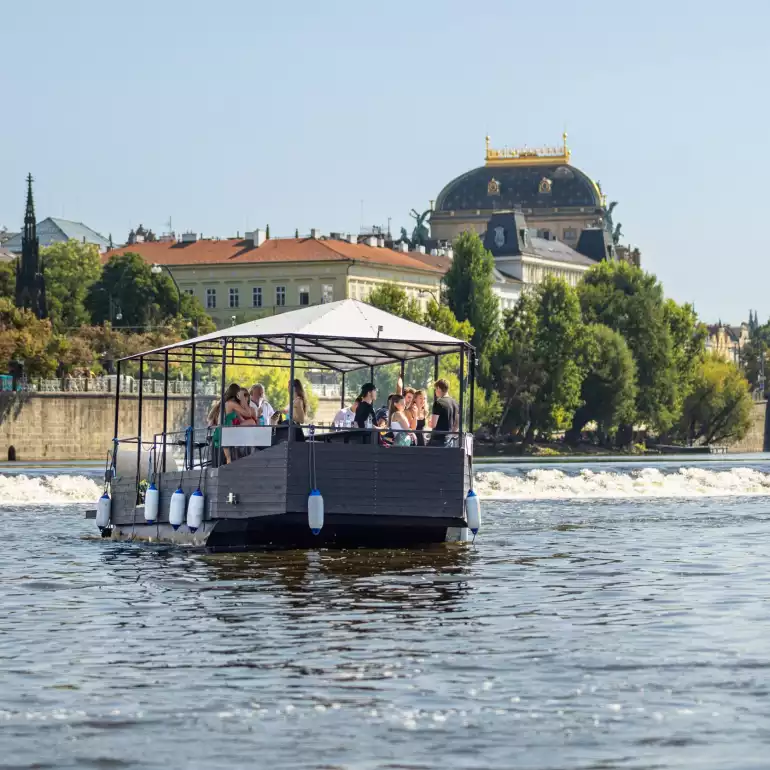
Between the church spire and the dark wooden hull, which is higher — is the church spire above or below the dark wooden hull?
above

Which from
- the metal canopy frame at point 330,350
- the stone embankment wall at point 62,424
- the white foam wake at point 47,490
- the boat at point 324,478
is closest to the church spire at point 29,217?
the stone embankment wall at point 62,424

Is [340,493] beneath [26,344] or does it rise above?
beneath

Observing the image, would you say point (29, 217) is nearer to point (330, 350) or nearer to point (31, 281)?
point (31, 281)

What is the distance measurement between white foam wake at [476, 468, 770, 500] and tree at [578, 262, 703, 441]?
282 ft

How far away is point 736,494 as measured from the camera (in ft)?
213

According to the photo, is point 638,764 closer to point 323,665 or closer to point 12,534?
point 323,665

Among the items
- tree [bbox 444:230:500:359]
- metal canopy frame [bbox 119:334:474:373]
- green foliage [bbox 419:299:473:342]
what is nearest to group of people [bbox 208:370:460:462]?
metal canopy frame [bbox 119:334:474:373]

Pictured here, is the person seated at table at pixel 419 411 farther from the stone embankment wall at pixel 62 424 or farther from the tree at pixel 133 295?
the tree at pixel 133 295

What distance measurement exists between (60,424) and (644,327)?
176ft

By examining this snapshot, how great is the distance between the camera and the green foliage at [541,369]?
148875 millimetres

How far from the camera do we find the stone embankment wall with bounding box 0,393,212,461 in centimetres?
Result: 11875

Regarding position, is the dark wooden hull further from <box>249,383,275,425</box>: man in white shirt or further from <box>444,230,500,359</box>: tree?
<box>444,230,500,359</box>: tree

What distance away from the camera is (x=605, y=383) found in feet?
504

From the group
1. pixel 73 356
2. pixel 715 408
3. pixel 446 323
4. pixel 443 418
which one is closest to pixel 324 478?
pixel 443 418
